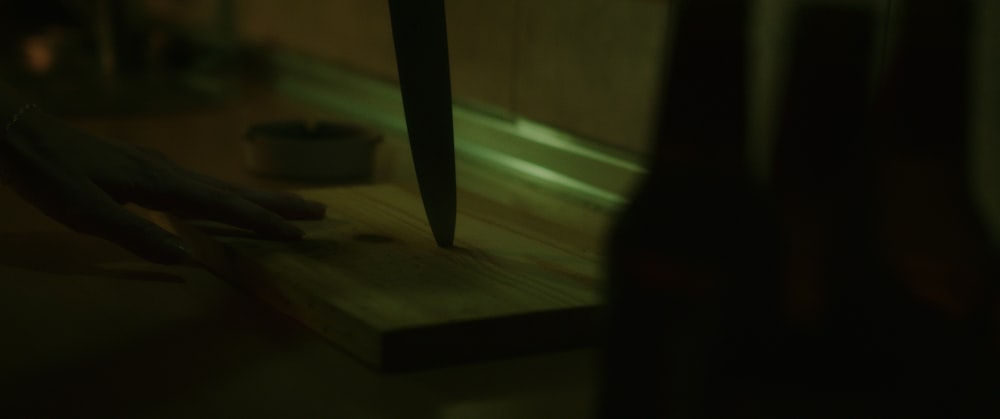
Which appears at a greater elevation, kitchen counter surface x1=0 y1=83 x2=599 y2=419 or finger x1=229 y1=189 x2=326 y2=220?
finger x1=229 y1=189 x2=326 y2=220

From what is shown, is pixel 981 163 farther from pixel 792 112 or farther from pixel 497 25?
pixel 497 25

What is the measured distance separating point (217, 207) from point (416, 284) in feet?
0.69

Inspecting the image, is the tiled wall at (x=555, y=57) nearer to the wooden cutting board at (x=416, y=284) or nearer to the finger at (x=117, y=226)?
the wooden cutting board at (x=416, y=284)

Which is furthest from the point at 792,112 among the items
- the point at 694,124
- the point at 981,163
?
the point at 981,163

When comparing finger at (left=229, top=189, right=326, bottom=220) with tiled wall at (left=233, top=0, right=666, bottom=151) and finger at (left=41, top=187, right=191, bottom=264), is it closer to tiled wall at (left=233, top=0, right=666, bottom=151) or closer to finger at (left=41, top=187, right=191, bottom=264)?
finger at (left=41, top=187, right=191, bottom=264)

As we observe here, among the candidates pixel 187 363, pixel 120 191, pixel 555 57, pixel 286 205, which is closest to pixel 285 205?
pixel 286 205

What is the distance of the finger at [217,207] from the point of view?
0.94 meters

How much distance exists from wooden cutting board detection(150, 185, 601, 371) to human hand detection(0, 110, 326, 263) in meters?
0.02

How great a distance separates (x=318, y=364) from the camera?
756mm

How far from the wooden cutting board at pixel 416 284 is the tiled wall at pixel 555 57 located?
0.22 meters

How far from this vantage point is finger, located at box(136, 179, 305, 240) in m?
0.94

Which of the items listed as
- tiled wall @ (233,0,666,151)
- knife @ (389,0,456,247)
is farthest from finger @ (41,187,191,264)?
tiled wall @ (233,0,666,151)

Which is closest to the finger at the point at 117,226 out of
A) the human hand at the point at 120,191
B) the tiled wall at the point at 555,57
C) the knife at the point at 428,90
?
the human hand at the point at 120,191

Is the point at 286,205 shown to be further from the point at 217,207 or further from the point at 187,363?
the point at 187,363
